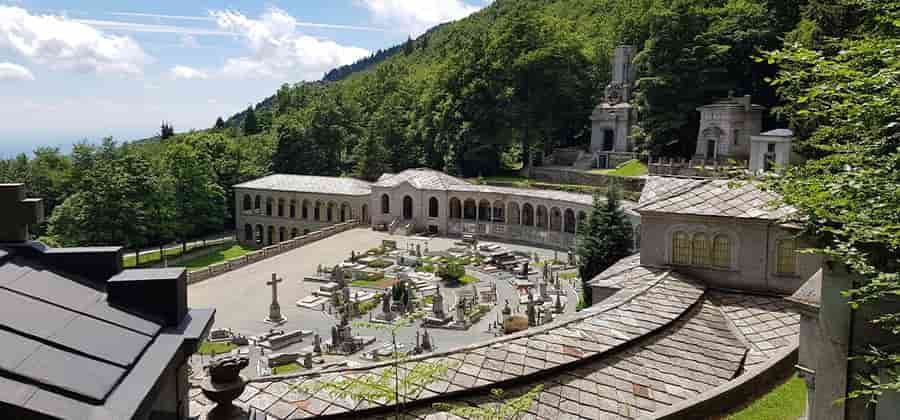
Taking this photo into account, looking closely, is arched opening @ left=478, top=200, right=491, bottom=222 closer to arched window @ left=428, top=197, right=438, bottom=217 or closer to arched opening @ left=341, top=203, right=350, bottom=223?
arched window @ left=428, top=197, right=438, bottom=217

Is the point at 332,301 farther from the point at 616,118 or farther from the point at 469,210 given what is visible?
the point at 616,118

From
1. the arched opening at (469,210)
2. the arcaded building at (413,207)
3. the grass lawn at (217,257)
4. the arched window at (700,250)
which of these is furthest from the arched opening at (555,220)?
the grass lawn at (217,257)

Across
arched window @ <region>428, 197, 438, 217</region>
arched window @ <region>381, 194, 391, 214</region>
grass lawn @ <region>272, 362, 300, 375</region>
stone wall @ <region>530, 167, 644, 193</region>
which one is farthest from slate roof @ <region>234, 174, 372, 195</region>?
grass lawn @ <region>272, 362, 300, 375</region>

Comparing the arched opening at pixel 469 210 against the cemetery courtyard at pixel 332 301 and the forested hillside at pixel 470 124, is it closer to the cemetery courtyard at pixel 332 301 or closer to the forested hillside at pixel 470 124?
the cemetery courtyard at pixel 332 301

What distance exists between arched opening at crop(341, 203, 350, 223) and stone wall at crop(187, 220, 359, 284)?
2825 mm

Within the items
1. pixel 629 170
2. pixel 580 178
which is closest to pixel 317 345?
pixel 580 178

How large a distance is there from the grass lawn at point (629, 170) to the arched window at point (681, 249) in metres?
30.9

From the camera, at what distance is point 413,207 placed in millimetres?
53000

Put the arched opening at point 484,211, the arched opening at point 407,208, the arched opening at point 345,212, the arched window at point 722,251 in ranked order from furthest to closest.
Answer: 1. the arched opening at point 345,212
2. the arched opening at point 484,211
3. the arched opening at point 407,208
4. the arched window at point 722,251

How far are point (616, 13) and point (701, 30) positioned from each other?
145ft

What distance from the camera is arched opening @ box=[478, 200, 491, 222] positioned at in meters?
55.2

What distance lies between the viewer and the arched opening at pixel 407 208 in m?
53.5

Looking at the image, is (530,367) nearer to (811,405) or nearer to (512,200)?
(811,405)

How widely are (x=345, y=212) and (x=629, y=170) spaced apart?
2559cm
